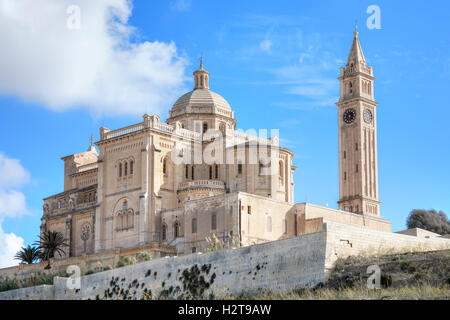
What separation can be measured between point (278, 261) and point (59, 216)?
40.7 meters

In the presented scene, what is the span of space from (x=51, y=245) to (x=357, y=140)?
1262 inches

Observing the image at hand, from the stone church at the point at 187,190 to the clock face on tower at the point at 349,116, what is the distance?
13166 millimetres

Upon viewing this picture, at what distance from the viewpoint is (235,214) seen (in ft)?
184

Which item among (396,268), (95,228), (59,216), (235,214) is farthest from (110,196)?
(396,268)

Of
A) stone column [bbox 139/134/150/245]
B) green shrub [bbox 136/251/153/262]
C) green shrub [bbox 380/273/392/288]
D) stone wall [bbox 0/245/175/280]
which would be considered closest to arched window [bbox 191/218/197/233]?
stone wall [bbox 0/245/175/280]

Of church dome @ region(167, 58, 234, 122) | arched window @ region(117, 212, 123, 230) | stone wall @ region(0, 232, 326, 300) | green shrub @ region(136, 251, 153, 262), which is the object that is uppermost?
church dome @ region(167, 58, 234, 122)

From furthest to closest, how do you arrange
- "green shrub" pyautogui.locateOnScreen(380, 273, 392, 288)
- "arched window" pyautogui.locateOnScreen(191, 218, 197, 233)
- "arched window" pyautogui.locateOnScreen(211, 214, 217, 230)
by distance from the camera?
"arched window" pyautogui.locateOnScreen(191, 218, 197, 233) < "arched window" pyautogui.locateOnScreen(211, 214, 217, 230) < "green shrub" pyautogui.locateOnScreen(380, 273, 392, 288)

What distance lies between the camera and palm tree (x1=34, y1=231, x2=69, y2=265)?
69.6m

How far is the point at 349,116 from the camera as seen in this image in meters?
85.6

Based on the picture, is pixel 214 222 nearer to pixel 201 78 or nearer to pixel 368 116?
pixel 201 78

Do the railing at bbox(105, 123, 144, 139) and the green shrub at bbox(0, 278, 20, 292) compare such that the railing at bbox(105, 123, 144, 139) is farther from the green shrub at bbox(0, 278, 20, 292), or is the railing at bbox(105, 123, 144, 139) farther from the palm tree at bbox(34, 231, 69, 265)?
the green shrub at bbox(0, 278, 20, 292)

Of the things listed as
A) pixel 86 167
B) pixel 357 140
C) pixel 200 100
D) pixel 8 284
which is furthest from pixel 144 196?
pixel 357 140

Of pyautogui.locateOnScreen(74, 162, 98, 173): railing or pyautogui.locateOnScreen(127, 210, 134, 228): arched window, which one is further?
pyautogui.locateOnScreen(74, 162, 98, 173): railing

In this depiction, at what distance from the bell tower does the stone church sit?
36.6ft
